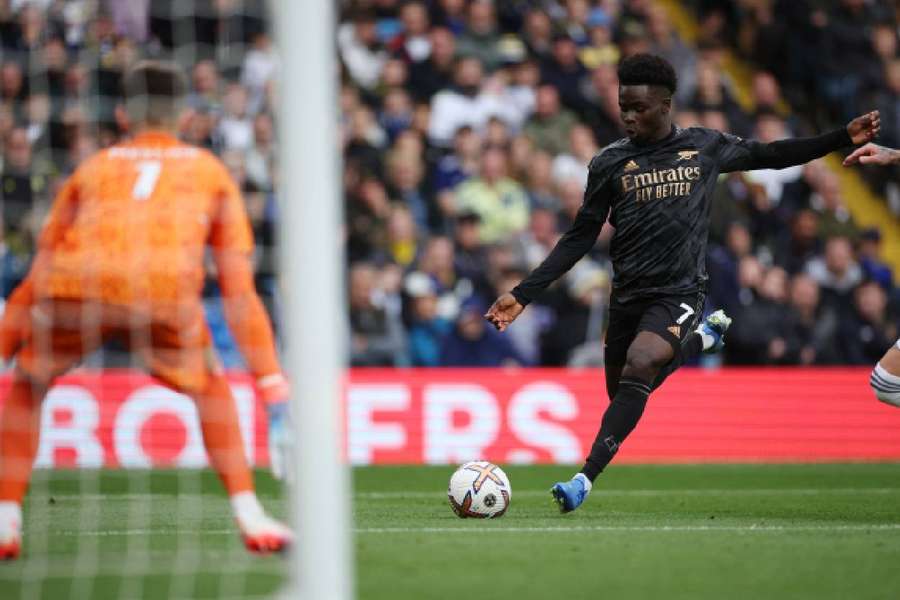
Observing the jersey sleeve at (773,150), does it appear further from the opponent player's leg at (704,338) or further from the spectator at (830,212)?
the spectator at (830,212)

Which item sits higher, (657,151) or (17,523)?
(657,151)

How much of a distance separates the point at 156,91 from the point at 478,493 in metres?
3.03

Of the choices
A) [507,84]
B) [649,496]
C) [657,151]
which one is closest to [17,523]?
[657,151]

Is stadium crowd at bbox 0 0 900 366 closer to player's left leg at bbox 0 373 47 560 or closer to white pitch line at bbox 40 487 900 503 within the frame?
white pitch line at bbox 40 487 900 503

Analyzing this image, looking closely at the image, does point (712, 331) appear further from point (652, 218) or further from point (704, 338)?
point (652, 218)

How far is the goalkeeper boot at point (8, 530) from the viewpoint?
6379 mm

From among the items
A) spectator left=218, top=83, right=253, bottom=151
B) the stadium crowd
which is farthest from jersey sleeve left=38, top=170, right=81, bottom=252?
spectator left=218, top=83, right=253, bottom=151

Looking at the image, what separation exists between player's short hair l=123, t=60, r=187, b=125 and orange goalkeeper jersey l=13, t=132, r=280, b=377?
19 cm

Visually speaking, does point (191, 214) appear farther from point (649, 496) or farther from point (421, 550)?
point (649, 496)

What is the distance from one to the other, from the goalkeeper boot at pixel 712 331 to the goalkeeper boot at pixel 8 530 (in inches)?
174

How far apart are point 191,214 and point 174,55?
7.79 metres

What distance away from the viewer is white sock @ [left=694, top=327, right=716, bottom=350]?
30.6 feet

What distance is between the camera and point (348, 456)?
548 inches

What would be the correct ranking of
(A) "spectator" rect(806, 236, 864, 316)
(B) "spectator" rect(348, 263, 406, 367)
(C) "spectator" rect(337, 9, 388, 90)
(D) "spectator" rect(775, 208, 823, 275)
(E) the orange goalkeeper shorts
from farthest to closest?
(C) "spectator" rect(337, 9, 388, 90) < (D) "spectator" rect(775, 208, 823, 275) < (A) "spectator" rect(806, 236, 864, 316) < (B) "spectator" rect(348, 263, 406, 367) < (E) the orange goalkeeper shorts
